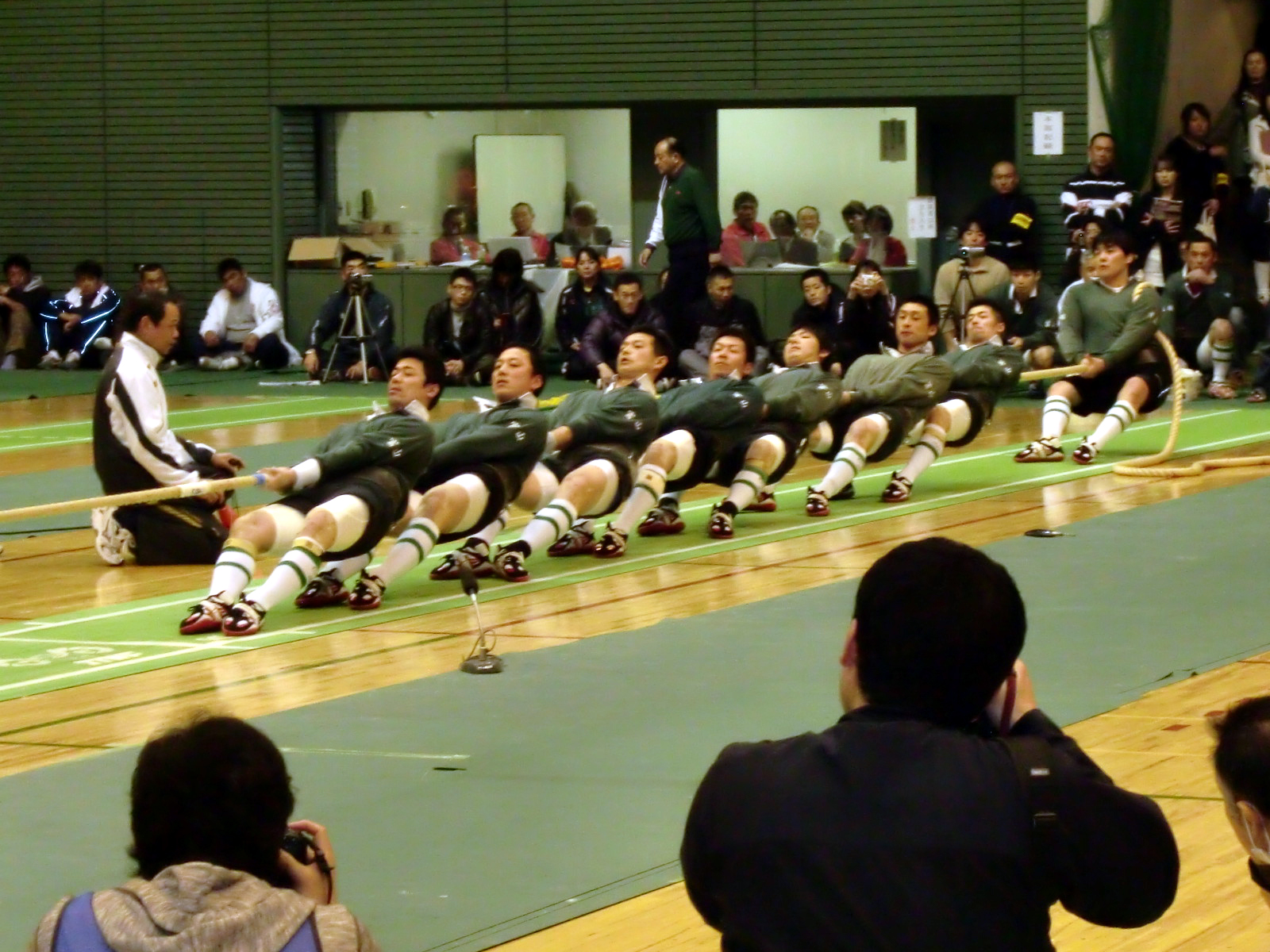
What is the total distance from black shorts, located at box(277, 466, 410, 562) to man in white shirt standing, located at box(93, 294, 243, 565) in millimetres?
1119

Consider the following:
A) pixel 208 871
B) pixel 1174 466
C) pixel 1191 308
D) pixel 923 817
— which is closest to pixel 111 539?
pixel 1174 466

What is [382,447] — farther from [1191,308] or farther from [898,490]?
[1191,308]

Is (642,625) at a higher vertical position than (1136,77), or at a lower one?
lower

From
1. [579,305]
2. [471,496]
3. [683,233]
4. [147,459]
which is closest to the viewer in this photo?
[471,496]

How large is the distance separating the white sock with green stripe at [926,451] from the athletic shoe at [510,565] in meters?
2.93

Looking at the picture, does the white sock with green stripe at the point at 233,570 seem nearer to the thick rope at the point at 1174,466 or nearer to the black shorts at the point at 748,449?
the black shorts at the point at 748,449

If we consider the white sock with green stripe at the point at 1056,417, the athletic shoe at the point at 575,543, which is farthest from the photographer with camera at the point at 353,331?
the athletic shoe at the point at 575,543

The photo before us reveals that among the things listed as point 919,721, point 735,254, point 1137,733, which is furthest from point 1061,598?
point 735,254

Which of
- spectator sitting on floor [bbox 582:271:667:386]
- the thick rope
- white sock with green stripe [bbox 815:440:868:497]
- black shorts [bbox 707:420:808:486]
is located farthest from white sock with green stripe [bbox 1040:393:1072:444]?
spectator sitting on floor [bbox 582:271:667:386]

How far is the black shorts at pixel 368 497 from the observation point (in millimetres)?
7648

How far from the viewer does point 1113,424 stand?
1209 centimetres

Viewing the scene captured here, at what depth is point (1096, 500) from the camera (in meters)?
10.4

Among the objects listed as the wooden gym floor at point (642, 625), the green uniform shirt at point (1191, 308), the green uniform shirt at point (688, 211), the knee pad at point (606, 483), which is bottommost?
the wooden gym floor at point (642, 625)

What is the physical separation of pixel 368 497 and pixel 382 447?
0.28 meters
